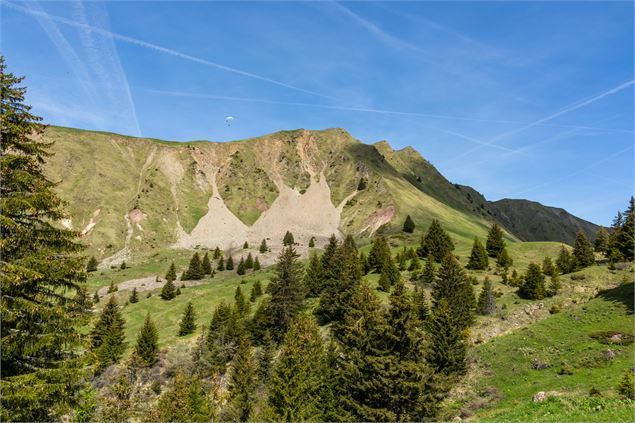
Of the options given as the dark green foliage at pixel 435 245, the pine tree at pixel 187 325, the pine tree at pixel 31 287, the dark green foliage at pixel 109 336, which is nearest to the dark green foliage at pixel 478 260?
the dark green foliage at pixel 435 245

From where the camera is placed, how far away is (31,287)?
647 inches

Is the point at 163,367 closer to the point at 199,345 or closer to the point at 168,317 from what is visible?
the point at 199,345

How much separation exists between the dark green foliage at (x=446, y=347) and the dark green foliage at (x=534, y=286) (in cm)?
2628

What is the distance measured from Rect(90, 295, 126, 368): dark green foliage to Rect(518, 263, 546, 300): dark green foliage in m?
62.9

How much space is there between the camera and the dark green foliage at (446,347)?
41969 millimetres

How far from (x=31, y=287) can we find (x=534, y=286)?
64882 millimetres

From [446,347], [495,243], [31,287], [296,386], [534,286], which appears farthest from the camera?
[495,243]

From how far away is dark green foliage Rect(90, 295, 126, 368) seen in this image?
61.3 meters

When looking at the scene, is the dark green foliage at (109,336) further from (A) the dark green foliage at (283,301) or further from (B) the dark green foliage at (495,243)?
(B) the dark green foliage at (495,243)

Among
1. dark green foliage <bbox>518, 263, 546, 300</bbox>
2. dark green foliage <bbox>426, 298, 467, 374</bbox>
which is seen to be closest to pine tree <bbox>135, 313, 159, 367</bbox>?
dark green foliage <bbox>426, 298, 467, 374</bbox>

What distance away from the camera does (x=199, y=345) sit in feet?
203

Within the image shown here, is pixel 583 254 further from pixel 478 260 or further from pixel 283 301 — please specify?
pixel 283 301

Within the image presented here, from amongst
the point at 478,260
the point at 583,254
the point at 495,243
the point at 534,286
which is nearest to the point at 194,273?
the point at 478,260

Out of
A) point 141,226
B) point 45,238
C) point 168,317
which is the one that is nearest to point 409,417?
point 45,238
